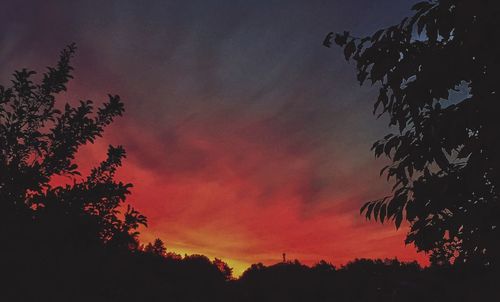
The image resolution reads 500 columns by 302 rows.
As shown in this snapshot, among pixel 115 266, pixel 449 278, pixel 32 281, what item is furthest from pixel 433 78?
pixel 449 278

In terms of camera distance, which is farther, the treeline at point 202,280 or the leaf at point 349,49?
the treeline at point 202,280

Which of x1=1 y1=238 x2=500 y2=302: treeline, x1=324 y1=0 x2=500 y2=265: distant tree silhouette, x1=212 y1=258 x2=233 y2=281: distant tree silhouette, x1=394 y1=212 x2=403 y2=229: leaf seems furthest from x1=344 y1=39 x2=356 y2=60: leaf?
x1=212 y1=258 x2=233 y2=281: distant tree silhouette

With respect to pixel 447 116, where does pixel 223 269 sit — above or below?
above

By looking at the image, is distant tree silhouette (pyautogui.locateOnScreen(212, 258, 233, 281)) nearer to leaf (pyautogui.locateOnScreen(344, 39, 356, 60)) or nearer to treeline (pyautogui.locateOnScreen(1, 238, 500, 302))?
treeline (pyautogui.locateOnScreen(1, 238, 500, 302))

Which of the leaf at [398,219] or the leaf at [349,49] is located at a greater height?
the leaf at [349,49]

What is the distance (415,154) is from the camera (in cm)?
473

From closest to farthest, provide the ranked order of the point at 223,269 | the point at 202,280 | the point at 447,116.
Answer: the point at 447,116
the point at 202,280
the point at 223,269

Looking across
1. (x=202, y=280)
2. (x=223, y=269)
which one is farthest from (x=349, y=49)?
(x=223, y=269)

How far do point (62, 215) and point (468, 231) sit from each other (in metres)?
4.79

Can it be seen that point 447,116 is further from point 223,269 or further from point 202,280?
point 223,269

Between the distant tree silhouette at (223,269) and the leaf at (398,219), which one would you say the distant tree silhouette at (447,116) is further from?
the distant tree silhouette at (223,269)

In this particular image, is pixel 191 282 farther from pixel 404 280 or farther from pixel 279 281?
pixel 404 280

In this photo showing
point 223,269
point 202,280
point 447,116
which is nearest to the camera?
point 447,116

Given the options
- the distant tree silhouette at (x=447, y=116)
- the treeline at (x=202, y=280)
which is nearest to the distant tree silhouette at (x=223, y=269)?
the treeline at (x=202, y=280)
